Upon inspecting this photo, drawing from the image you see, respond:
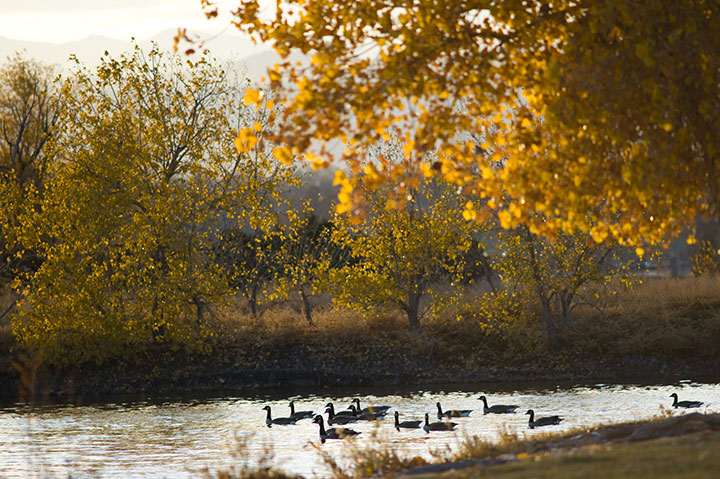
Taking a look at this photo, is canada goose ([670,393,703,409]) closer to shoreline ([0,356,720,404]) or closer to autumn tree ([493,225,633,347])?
shoreline ([0,356,720,404])

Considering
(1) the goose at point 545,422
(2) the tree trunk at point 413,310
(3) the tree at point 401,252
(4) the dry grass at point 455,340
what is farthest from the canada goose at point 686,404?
→ (2) the tree trunk at point 413,310

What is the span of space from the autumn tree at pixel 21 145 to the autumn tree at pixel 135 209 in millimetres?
961

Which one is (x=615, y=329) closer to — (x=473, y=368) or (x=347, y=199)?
(x=473, y=368)

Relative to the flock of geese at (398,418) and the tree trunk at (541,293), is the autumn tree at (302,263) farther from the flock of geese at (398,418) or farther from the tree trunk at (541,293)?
the flock of geese at (398,418)

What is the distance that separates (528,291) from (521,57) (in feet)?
79.2

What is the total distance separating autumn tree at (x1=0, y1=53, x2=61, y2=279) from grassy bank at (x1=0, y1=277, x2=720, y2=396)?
4061 millimetres

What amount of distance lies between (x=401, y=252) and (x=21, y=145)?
20.6 meters

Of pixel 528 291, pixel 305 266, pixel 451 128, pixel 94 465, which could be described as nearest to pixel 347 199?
pixel 451 128

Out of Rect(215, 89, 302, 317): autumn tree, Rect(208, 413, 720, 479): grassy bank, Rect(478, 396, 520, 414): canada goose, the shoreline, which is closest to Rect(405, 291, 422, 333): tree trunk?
the shoreline

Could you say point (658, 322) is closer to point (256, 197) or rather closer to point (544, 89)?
point (256, 197)

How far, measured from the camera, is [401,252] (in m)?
38.8

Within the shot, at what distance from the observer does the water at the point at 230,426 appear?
67.2ft

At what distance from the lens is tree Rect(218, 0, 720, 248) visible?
12.6m

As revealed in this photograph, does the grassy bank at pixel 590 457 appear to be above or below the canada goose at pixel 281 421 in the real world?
above
